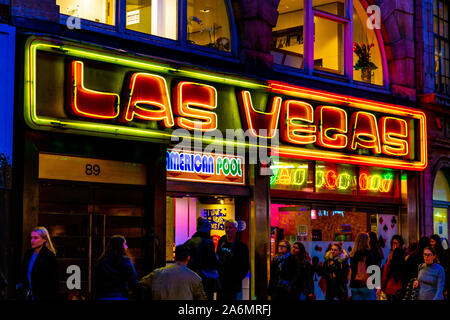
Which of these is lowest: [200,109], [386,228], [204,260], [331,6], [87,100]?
[204,260]

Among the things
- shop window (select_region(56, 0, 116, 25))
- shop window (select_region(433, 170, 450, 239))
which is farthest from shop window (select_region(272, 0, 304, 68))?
shop window (select_region(433, 170, 450, 239))

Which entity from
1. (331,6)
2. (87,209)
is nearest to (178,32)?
(87,209)

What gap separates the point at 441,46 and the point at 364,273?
1008 centimetres

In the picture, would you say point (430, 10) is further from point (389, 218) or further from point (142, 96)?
point (142, 96)

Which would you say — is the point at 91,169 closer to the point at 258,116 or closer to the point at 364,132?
the point at 258,116

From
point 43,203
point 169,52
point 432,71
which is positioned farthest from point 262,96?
point 432,71

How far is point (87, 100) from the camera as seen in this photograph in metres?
13.0

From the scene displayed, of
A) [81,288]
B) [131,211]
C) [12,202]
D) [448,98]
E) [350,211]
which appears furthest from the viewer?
[448,98]

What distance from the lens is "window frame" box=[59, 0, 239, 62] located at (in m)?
14.0

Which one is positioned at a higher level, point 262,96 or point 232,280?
point 262,96

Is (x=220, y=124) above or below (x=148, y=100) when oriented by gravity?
below

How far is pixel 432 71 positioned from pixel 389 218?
13.9 ft

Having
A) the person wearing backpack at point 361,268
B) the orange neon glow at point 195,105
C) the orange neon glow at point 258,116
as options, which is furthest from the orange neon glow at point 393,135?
the orange neon glow at point 195,105

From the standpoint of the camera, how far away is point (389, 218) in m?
19.5
